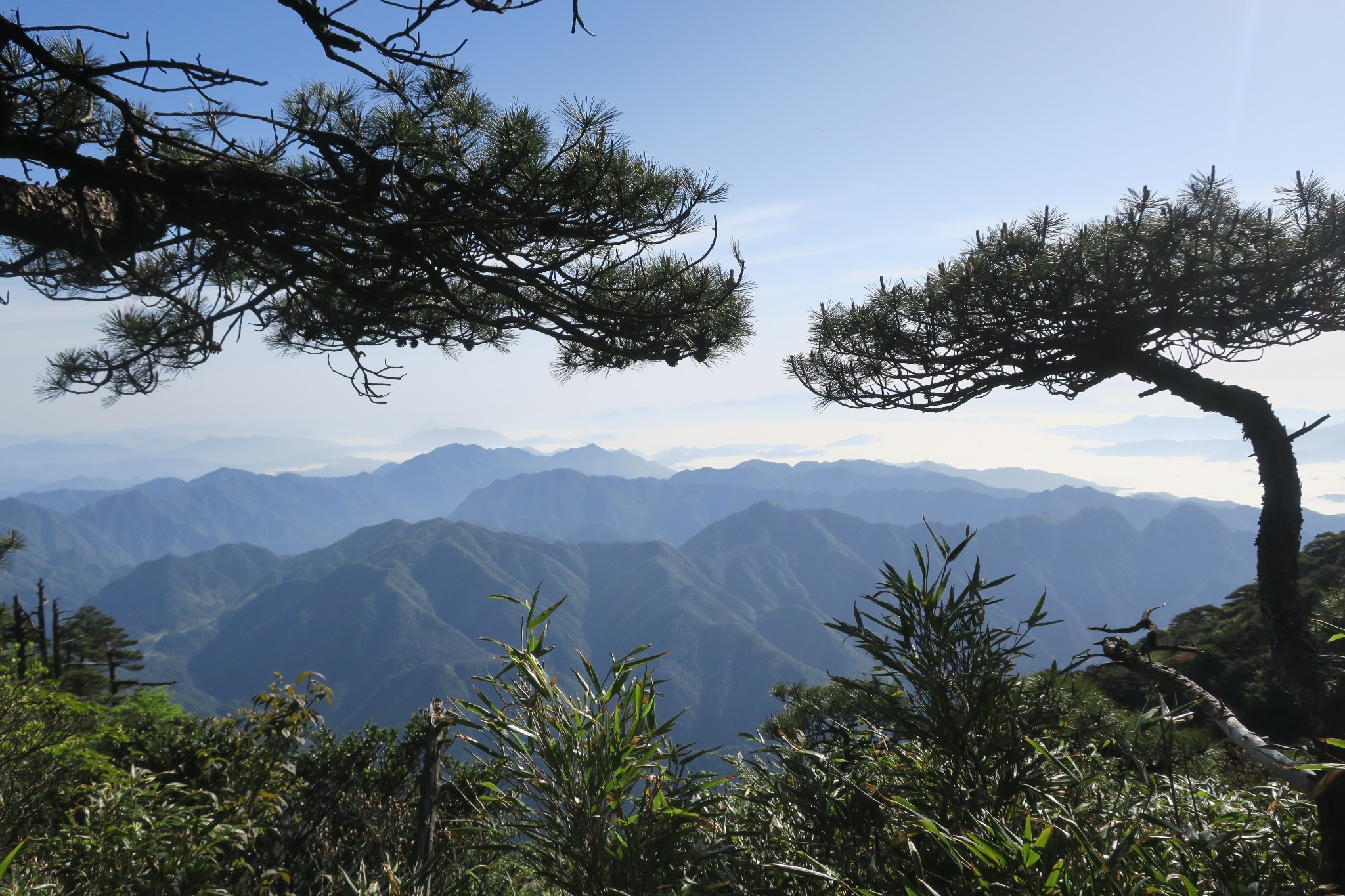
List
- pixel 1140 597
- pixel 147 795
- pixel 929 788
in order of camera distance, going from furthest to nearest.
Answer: pixel 1140 597
pixel 147 795
pixel 929 788

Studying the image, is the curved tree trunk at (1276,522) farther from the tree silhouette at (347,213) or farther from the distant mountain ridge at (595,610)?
the distant mountain ridge at (595,610)

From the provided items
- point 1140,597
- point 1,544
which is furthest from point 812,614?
point 1,544

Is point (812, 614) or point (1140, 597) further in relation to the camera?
point (1140, 597)

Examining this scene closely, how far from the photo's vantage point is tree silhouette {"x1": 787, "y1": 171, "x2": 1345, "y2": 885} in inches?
210

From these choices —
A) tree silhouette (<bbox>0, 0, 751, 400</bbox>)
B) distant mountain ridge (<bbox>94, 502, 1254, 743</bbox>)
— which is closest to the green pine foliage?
tree silhouette (<bbox>0, 0, 751, 400</bbox>)

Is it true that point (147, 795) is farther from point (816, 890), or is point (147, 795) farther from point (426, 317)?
point (426, 317)

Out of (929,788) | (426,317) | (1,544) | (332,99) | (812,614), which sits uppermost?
(332,99)

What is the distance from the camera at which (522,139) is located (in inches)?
→ 140

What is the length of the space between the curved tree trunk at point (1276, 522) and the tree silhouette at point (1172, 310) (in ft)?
0.03

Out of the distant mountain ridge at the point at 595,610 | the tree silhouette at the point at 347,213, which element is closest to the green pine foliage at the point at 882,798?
the tree silhouette at the point at 347,213

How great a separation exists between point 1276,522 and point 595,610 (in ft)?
591

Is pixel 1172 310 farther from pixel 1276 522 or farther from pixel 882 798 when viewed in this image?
pixel 882 798

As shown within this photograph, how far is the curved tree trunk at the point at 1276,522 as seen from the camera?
464 cm

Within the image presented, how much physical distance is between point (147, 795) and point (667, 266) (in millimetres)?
3795
